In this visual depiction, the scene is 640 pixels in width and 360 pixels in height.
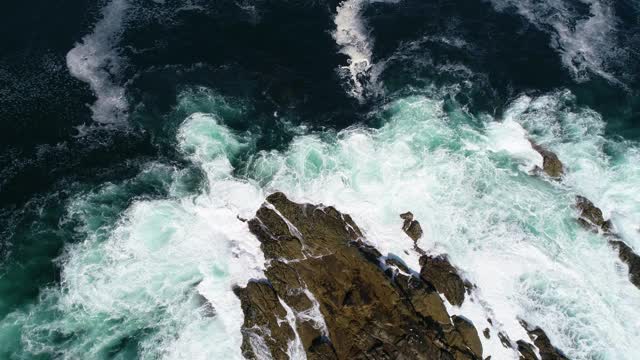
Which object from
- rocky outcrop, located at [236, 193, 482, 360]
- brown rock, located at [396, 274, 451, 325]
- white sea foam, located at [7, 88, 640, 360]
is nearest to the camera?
rocky outcrop, located at [236, 193, 482, 360]

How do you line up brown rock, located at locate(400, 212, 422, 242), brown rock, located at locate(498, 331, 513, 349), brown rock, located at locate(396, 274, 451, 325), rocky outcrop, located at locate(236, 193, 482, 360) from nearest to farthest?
rocky outcrop, located at locate(236, 193, 482, 360), brown rock, located at locate(396, 274, 451, 325), brown rock, located at locate(498, 331, 513, 349), brown rock, located at locate(400, 212, 422, 242)

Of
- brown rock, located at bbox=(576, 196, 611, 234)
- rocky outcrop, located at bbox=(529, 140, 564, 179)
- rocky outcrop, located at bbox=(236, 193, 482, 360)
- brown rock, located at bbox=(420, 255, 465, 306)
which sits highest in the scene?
rocky outcrop, located at bbox=(529, 140, 564, 179)

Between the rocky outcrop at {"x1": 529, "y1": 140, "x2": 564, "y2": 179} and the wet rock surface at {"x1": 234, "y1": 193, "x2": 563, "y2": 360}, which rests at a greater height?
the rocky outcrop at {"x1": 529, "y1": 140, "x2": 564, "y2": 179}

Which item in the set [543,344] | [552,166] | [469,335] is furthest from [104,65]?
[543,344]

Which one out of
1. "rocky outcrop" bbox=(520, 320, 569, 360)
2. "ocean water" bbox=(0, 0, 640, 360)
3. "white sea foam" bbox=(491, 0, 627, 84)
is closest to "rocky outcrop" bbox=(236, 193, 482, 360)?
"ocean water" bbox=(0, 0, 640, 360)

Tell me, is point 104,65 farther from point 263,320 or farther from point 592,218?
point 592,218

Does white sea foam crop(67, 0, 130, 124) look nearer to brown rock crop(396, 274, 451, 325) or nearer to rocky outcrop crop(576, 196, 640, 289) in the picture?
brown rock crop(396, 274, 451, 325)
